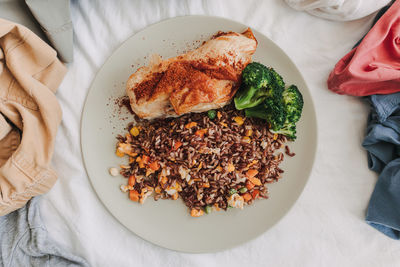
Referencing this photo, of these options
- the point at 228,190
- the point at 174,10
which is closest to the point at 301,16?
the point at 174,10

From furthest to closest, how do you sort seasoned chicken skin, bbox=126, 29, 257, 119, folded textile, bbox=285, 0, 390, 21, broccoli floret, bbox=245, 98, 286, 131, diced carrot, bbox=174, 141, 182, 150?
folded textile, bbox=285, 0, 390, 21, diced carrot, bbox=174, 141, 182, 150, broccoli floret, bbox=245, 98, 286, 131, seasoned chicken skin, bbox=126, 29, 257, 119

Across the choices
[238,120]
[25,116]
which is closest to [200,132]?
[238,120]

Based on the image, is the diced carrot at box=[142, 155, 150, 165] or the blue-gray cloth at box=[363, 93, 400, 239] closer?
the diced carrot at box=[142, 155, 150, 165]

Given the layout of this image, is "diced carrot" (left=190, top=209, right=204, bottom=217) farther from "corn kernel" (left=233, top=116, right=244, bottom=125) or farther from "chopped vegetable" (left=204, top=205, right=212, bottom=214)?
"corn kernel" (left=233, top=116, right=244, bottom=125)

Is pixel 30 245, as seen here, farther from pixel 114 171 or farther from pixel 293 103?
pixel 293 103

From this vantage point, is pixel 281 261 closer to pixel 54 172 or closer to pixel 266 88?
pixel 266 88

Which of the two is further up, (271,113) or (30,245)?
(271,113)

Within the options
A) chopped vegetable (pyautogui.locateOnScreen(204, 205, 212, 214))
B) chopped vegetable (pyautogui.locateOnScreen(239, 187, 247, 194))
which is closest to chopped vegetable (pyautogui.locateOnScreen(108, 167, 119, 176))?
chopped vegetable (pyautogui.locateOnScreen(204, 205, 212, 214))
